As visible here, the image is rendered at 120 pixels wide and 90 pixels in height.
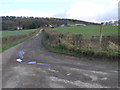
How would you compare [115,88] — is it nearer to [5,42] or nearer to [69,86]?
[69,86]

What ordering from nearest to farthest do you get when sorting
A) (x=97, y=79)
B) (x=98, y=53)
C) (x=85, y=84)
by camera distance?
(x=85, y=84), (x=97, y=79), (x=98, y=53)

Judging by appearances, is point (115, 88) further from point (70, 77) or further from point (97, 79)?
point (70, 77)

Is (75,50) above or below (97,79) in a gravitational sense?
above

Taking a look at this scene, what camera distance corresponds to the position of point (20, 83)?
4.79m

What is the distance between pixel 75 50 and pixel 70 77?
488cm

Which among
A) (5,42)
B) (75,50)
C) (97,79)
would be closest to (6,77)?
(97,79)

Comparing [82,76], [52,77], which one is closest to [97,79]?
[82,76]

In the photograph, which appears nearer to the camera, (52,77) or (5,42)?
(52,77)

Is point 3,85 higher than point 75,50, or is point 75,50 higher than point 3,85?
point 75,50

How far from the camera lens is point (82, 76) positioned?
17.9 ft

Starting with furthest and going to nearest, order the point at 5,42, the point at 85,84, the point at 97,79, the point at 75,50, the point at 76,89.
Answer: the point at 5,42 < the point at 75,50 < the point at 97,79 < the point at 85,84 < the point at 76,89

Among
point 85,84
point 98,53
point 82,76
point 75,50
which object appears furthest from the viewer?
point 75,50

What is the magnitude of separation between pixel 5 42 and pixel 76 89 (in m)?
17.1

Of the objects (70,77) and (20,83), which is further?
(70,77)
